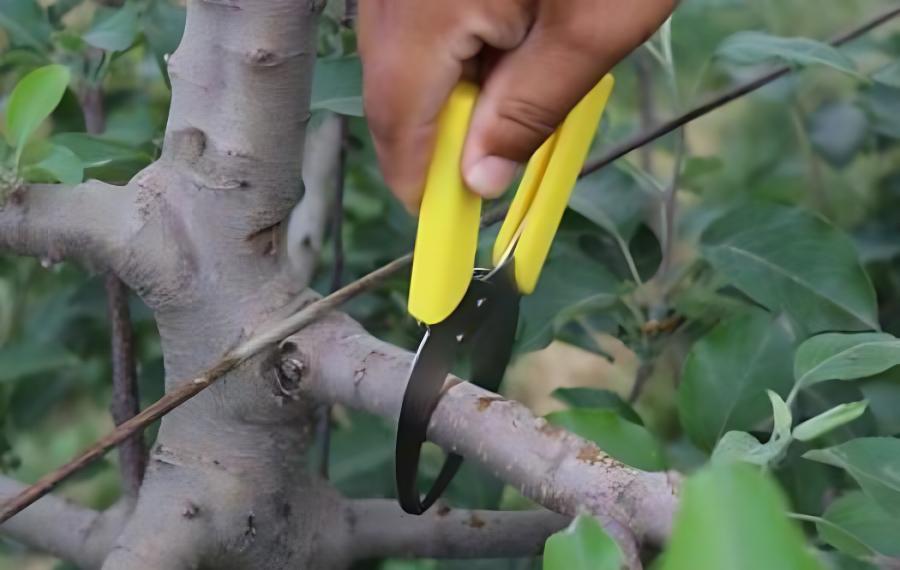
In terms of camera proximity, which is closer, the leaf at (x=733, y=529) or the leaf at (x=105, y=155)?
the leaf at (x=733, y=529)

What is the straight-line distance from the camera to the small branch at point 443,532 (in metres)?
0.50

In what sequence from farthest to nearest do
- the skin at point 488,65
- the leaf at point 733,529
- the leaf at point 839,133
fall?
the leaf at point 839,133
the skin at point 488,65
the leaf at point 733,529

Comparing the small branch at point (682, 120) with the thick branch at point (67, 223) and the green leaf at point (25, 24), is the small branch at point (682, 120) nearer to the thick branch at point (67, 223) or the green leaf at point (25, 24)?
the thick branch at point (67, 223)

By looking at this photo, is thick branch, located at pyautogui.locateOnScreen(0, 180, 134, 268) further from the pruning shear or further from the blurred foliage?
the pruning shear

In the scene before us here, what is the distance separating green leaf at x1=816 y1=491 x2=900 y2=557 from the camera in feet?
1.41

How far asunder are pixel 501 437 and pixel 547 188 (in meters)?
0.11

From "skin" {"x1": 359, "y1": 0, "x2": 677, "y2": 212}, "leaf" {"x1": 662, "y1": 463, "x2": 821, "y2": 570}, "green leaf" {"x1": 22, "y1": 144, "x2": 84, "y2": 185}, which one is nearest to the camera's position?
"leaf" {"x1": 662, "y1": 463, "x2": 821, "y2": 570}

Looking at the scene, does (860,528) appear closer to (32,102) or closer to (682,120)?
(682,120)

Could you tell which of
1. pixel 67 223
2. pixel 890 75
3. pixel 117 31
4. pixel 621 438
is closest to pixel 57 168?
pixel 67 223

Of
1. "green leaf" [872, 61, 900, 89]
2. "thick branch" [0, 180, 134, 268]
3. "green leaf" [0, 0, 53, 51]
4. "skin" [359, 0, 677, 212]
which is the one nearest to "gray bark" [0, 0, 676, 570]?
"thick branch" [0, 180, 134, 268]

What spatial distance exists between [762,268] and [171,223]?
37 centimetres

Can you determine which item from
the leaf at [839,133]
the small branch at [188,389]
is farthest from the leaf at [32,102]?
the leaf at [839,133]

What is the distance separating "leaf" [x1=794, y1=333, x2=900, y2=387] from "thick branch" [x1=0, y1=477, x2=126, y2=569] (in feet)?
1.26

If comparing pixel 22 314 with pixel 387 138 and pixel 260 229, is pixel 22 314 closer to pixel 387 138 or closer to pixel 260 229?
pixel 260 229
